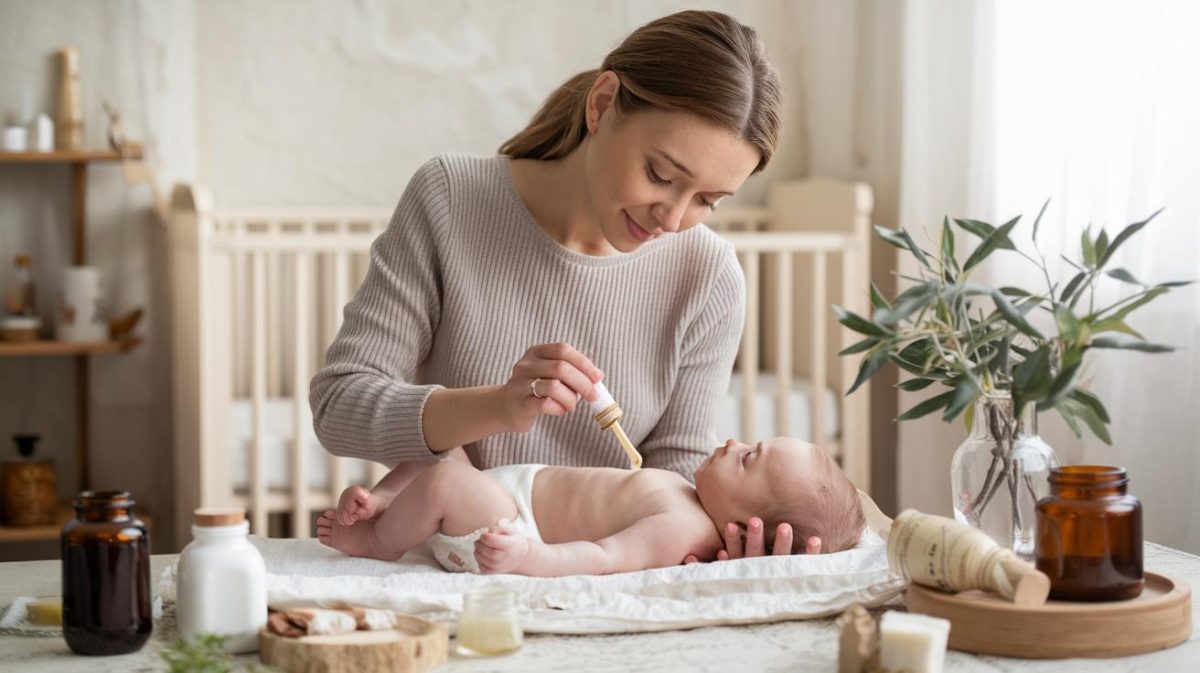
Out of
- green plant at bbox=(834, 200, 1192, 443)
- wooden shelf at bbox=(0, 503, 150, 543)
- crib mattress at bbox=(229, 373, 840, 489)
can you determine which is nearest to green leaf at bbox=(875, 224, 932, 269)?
green plant at bbox=(834, 200, 1192, 443)

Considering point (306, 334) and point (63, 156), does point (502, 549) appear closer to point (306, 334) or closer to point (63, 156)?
point (306, 334)

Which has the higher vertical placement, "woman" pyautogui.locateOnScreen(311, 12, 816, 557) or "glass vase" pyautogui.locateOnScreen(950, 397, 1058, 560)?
"woman" pyautogui.locateOnScreen(311, 12, 816, 557)

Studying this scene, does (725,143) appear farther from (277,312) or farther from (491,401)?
(277,312)

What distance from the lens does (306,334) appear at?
2996mm

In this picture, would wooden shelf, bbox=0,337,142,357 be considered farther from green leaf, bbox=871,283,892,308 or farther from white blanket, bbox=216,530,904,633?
green leaf, bbox=871,283,892,308

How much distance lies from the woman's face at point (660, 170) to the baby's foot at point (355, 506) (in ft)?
1.40

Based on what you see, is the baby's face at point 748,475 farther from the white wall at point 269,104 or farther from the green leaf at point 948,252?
the white wall at point 269,104

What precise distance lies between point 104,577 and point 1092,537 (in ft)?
2.68

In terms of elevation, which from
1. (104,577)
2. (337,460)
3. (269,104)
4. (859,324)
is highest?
(269,104)

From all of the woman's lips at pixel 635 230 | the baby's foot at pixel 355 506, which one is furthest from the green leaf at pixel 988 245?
the baby's foot at pixel 355 506

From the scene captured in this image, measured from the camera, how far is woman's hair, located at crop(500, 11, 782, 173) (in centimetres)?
153

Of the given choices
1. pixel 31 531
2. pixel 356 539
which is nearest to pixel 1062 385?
pixel 356 539

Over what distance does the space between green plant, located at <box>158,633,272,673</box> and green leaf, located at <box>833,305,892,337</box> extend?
0.57 metres

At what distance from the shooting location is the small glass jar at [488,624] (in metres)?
1.13
